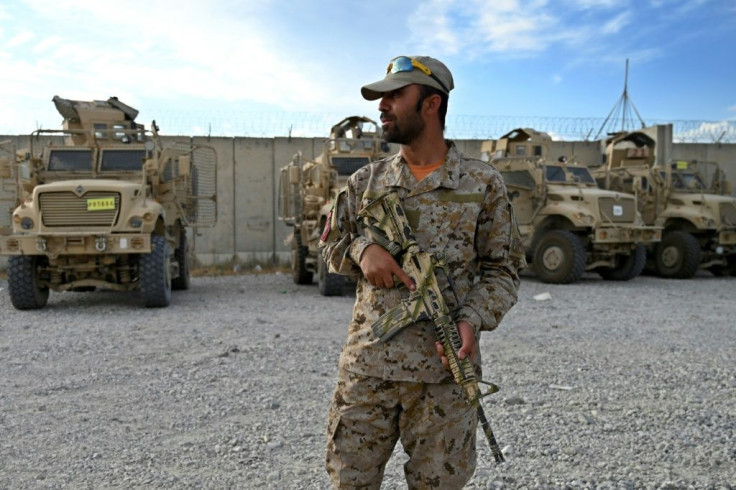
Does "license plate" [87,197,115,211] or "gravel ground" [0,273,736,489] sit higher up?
"license plate" [87,197,115,211]

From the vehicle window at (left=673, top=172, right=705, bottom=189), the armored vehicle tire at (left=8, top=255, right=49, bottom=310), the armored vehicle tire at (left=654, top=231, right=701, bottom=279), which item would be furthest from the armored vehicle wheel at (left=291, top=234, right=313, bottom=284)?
the vehicle window at (left=673, top=172, right=705, bottom=189)

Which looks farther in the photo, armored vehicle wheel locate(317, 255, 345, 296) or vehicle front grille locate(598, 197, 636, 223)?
vehicle front grille locate(598, 197, 636, 223)

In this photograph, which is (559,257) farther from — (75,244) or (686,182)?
(75,244)

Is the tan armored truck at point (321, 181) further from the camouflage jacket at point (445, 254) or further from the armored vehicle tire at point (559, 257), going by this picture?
the camouflage jacket at point (445, 254)

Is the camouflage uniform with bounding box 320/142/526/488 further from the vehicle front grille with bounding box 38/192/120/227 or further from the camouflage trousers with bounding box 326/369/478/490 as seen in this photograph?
the vehicle front grille with bounding box 38/192/120/227

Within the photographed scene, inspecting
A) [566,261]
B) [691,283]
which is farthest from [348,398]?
[691,283]

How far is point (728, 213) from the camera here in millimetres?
11461

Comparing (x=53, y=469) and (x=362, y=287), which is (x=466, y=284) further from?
(x=53, y=469)

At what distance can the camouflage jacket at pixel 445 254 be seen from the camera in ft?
6.04

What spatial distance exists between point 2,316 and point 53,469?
481 cm

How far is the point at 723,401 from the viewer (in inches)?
158

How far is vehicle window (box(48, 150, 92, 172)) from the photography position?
8.28 m

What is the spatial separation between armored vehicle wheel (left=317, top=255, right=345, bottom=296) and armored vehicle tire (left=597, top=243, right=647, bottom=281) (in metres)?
4.76

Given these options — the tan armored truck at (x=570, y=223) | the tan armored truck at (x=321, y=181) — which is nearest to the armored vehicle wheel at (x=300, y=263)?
the tan armored truck at (x=321, y=181)
